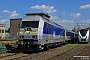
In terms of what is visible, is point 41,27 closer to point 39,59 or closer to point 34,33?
point 34,33

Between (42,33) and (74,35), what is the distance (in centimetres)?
3578

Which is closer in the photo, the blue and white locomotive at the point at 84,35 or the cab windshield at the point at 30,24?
the cab windshield at the point at 30,24

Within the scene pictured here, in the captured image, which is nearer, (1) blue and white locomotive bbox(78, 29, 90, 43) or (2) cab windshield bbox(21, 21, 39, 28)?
(2) cab windshield bbox(21, 21, 39, 28)

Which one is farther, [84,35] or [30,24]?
[84,35]

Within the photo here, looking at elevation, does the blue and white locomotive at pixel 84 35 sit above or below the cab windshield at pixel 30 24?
below

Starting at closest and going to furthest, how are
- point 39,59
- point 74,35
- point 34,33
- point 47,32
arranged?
1. point 39,59
2. point 34,33
3. point 47,32
4. point 74,35

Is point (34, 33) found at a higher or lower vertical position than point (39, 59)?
higher

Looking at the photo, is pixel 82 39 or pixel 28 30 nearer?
pixel 28 30

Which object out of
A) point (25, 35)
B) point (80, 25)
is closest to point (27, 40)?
point (25, 35)

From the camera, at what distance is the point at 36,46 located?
709 inches

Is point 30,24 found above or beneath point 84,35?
above

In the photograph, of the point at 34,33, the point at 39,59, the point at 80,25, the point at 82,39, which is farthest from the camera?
the point at 80,25

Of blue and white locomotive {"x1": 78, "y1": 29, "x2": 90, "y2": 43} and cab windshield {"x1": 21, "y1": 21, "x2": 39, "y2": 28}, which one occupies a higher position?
cab windshield {"x1": 21, "y1": 21, "x2": 39, "y2": 28}

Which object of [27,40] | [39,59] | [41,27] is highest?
[41,27]
